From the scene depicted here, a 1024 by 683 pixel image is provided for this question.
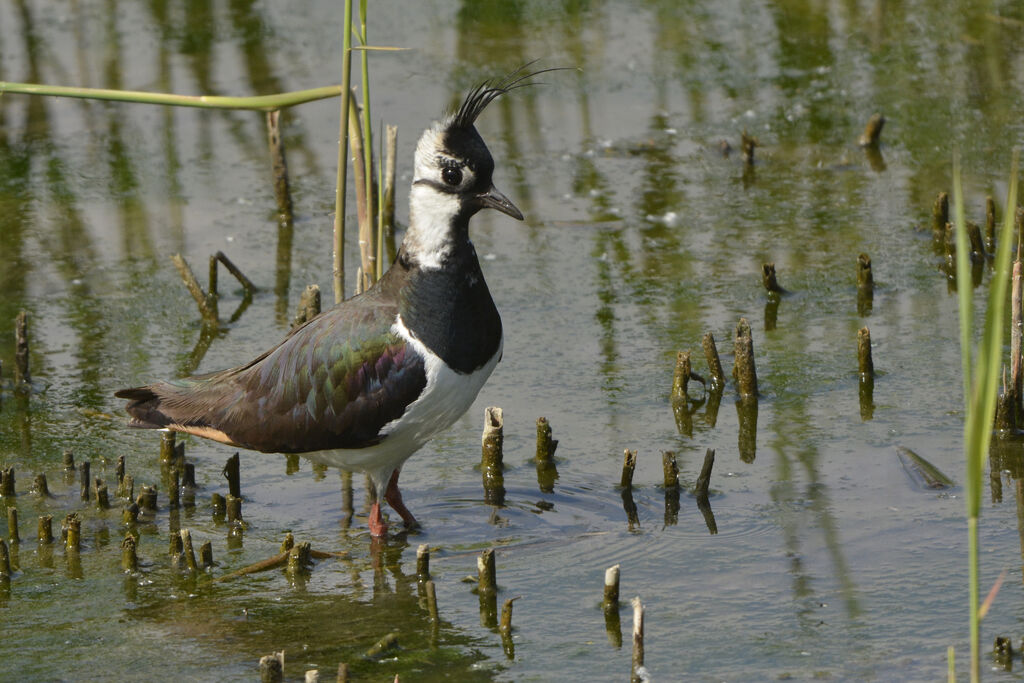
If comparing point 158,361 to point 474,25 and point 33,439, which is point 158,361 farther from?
point 474,25

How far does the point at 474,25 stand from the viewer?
12.6m

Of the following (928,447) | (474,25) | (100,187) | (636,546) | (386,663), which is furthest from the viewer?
(474,25)

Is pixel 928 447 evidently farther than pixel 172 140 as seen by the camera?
No

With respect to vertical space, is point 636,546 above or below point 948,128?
below

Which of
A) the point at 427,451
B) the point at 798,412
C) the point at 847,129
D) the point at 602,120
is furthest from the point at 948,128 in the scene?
the point at 427,451

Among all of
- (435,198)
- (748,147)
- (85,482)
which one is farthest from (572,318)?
(85,482)

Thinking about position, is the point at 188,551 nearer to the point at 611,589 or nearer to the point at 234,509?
the point at 234,509

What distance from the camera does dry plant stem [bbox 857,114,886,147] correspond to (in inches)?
391

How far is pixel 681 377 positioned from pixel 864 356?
34.9 inches

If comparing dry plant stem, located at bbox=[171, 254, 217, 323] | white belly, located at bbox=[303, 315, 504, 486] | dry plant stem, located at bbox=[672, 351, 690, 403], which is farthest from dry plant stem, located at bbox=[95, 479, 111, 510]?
dry plant stem, located at bbox=[672, 351, 690, 403]

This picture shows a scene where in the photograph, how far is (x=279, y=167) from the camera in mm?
9273

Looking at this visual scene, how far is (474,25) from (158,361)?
19.2 feet

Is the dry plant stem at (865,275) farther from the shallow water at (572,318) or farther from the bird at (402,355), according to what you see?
the bird at (402,355)

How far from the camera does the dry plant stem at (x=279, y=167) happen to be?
30.4 ft
